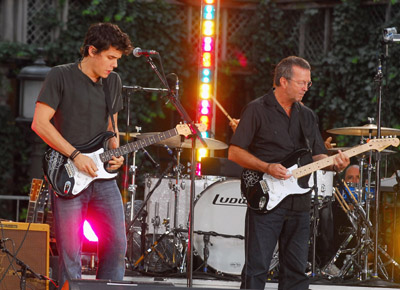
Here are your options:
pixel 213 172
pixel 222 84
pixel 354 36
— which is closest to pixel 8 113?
pixel 222 84

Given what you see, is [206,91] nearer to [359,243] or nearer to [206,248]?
[206,248]

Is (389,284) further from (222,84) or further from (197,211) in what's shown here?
(222,84)

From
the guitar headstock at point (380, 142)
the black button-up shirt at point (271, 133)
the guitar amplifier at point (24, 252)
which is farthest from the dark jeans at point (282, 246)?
the guitar amplifier at point (24, 252)

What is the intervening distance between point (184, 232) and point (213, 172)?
0.69m

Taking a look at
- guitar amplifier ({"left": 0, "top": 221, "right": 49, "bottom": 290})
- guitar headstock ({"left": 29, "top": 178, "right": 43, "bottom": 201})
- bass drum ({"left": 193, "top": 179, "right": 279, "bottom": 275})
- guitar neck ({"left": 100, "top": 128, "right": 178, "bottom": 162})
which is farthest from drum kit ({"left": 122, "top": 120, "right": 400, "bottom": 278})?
guitar neck ({"left": 100, "top": 128, "right": 178, "bottom": 162})

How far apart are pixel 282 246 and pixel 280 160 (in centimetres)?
58

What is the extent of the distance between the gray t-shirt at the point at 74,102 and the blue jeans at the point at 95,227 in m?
0.33

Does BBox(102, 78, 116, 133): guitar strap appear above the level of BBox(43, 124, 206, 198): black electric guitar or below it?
above

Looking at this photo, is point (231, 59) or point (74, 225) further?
point (231, 59)

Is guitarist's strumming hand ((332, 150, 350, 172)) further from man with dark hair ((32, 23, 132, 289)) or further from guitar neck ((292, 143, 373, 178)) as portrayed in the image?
man with dark hair ((32, 23, 132, 289))

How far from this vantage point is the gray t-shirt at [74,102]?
4.17m

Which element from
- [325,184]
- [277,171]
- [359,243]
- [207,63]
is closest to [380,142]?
[277,171]

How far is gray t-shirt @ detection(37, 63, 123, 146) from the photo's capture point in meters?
4.17

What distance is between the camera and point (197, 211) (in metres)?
6.71
